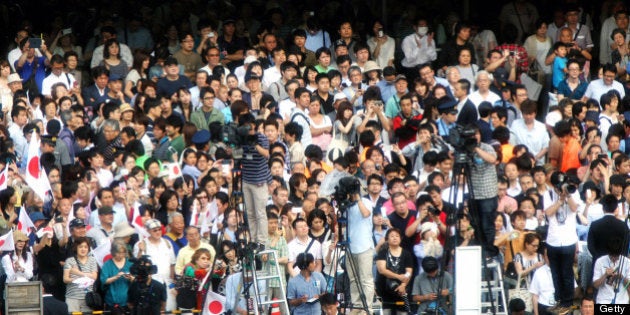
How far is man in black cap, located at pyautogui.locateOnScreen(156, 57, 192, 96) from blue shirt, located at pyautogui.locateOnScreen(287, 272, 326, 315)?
5617mm

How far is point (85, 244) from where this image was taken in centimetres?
1917

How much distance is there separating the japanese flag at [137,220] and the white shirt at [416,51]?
6.52 metres

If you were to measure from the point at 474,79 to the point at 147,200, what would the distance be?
5907mm

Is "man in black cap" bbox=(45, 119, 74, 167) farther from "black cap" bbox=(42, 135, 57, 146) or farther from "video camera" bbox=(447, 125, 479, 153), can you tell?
"video camera" bbox=(447, 125, 479, 153)

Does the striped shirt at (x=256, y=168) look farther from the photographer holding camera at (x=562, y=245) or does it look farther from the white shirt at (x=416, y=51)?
the white shirt at (x=416, y=51)

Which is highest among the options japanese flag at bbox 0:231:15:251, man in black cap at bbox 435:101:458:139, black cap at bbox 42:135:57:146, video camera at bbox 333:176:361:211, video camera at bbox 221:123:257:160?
man in black cap at bbox 435:101:458:139

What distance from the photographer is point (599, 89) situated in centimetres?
2423

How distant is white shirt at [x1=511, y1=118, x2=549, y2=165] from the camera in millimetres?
22844

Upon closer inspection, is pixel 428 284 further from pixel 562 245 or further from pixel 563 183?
pixel 563 183

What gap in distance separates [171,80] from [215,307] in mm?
5965

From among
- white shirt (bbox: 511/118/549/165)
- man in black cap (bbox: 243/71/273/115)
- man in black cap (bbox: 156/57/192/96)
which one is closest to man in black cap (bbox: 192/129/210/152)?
man in black cap (bbox: 243/71/273/115)

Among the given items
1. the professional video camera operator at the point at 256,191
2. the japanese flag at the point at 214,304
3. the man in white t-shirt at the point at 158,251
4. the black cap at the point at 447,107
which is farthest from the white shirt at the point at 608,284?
the man in white t-shirt at the point at 158,251

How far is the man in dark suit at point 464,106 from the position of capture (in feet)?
73.5

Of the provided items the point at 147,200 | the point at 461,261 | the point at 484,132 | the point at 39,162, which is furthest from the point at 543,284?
the point at 39,162
